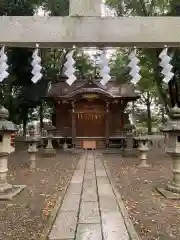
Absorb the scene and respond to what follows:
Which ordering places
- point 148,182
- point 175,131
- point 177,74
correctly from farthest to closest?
point 177,74, point 148,182, point 175,131

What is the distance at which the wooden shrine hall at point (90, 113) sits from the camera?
21.3 m

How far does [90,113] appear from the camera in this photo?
73.0 ft

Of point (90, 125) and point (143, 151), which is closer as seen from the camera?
point (143, 151)

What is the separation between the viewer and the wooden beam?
5832mm

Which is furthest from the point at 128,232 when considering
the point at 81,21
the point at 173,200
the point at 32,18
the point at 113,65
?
the point at 113,65

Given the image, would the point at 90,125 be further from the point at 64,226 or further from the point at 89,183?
the point at 64,226

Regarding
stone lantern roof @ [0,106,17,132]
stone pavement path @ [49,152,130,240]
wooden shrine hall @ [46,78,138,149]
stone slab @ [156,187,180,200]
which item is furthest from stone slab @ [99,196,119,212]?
wooden shrine hall @ [46,78,138,149]

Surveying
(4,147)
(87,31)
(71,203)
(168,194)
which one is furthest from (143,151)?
(87,31)

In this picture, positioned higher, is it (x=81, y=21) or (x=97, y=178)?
(x=81, y=21)

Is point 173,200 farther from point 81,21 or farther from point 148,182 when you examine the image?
point 81,21

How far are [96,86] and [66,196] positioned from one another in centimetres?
1512

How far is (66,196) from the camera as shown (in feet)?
23.5

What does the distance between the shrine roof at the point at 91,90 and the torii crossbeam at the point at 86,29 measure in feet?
48.8

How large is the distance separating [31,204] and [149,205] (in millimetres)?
2476
